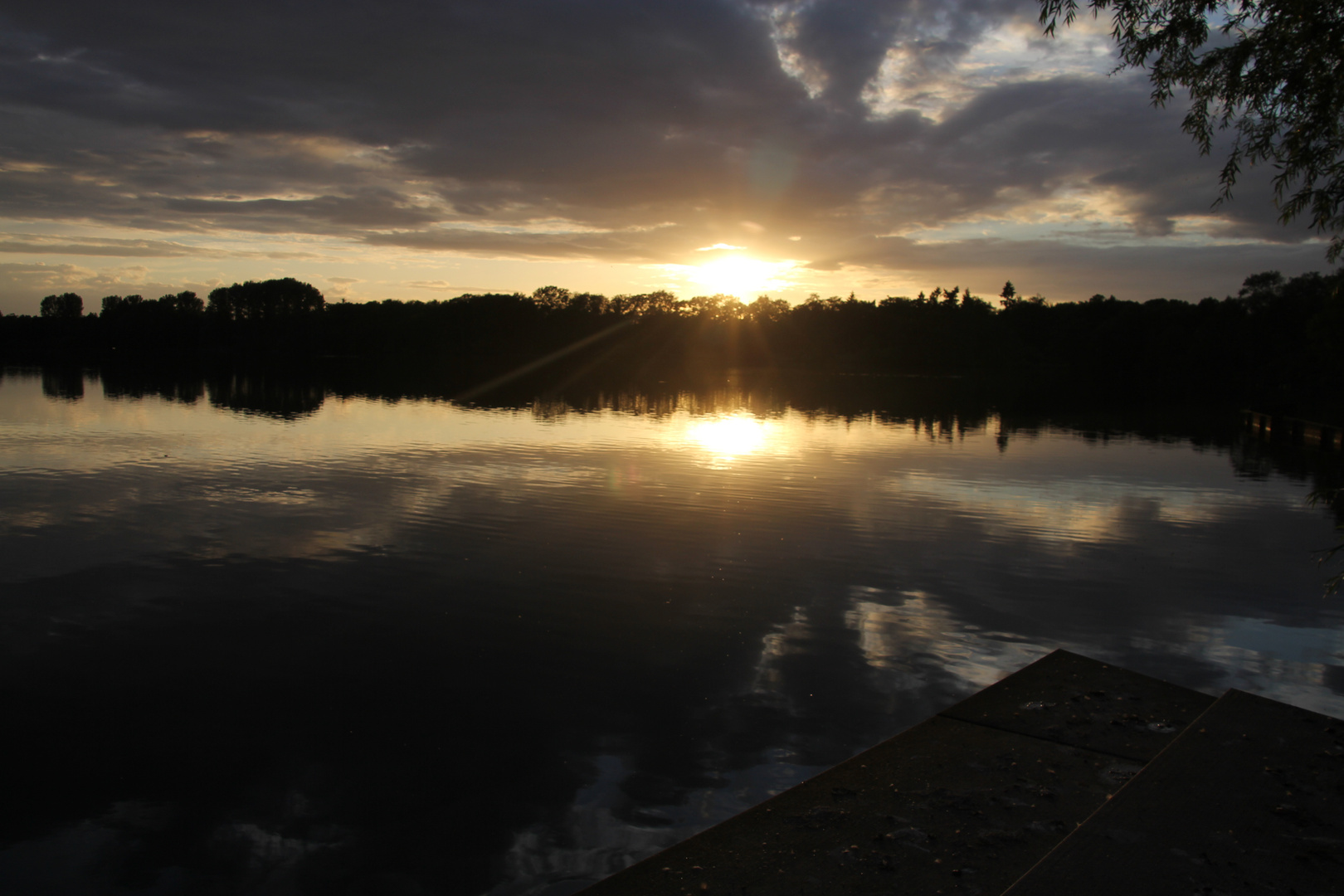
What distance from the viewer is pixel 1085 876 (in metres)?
4.01

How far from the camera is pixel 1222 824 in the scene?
4.60 metres

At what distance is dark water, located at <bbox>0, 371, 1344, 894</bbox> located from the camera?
5.83m

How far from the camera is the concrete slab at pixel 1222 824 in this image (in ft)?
13.3

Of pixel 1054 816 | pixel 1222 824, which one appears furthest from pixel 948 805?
pixel 1222 824

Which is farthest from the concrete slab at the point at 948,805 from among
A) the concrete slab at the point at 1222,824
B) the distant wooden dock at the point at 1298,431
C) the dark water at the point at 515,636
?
the distant wooden dock at the point at 1298,431

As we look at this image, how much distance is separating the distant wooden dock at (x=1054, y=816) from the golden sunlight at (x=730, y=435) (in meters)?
20.2

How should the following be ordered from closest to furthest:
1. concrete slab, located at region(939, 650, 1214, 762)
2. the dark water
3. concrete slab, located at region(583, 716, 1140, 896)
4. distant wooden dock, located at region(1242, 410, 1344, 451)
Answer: concrete slab, located at region(583, 716, 1140, 896) → the dark water → concrete slab, located at region(939, 650, 1214, 762) → distant wooden dock, located at region(1242, 410, 1344, 451)

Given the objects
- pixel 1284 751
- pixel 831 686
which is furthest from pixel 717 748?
pixel 1284 751

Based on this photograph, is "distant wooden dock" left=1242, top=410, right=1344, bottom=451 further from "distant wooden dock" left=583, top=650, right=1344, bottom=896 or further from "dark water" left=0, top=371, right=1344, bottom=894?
"distant wooden dock" left=583, top=650, right=1344, bottom=896

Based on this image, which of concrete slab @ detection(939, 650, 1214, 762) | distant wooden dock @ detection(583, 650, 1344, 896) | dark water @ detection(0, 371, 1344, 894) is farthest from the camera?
concrete slab @ detection(939, 650, 1214, 762)

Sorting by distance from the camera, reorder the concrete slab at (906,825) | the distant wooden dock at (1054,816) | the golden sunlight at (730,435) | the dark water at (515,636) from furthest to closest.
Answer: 1. the golden sunlight at (730,435)
2. the dark water at (515,636)
3. the concrete slab at (906,825)
4. the distant wooden dock at (1054,816)

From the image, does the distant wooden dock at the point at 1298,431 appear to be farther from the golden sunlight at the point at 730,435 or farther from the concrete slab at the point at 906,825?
the concrete slab at the point at 906,825

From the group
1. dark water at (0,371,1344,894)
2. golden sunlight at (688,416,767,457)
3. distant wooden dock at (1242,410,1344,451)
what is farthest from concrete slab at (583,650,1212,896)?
distant wooden dock at (1242,410,1344,451)

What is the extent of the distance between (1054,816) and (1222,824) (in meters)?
0.90
